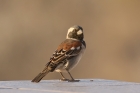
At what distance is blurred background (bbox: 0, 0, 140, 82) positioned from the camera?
16.9m

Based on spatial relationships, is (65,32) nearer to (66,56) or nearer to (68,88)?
(66,56)

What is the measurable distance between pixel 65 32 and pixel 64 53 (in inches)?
454

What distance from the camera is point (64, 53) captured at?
312 inches

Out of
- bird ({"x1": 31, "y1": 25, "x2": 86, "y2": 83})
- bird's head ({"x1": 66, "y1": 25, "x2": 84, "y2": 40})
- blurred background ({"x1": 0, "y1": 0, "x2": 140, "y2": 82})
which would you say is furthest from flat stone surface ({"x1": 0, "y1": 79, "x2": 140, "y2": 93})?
blurred background ({"x1": 0, "y1": 0, "x2": 140, "y2": 82})

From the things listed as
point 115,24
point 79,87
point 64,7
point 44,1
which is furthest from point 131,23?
point 79,87

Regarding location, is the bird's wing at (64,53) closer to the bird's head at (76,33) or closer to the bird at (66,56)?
the bird at (66,56)

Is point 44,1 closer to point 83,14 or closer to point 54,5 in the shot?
point 54,5

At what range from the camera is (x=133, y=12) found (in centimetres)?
2103

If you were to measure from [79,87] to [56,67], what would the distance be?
5.53 ft

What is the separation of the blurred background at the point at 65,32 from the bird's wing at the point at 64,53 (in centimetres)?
760

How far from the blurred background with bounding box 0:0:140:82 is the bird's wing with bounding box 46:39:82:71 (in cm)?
760

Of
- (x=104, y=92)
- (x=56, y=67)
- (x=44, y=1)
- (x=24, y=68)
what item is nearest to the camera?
(x=104, y=92)

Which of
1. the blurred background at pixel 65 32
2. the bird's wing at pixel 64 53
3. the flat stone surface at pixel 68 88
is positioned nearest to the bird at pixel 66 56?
the bird's wing at pixel 64 53

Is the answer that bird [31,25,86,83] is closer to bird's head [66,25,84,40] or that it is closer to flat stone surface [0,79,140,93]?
bird's head [66,25,84,40]
